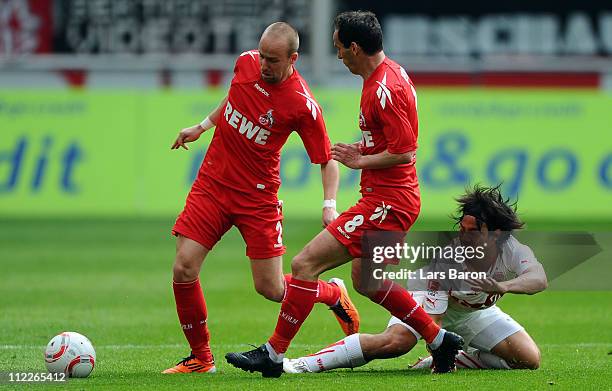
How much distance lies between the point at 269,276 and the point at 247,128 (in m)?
0.95

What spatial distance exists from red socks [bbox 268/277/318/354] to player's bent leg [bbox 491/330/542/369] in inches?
50.1

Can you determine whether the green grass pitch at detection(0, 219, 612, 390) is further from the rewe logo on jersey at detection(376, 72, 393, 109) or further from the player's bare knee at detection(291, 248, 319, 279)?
the rewe logo on jersey at detection(376, 72, 393, 109)

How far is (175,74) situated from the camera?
2623 centimetres

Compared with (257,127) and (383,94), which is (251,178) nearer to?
(257,127)

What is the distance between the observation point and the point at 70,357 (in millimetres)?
7145

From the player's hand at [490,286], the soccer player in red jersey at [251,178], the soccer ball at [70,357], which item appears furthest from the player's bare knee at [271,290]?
the player's hand at [490,286]

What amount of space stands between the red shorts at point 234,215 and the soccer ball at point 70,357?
94 cm

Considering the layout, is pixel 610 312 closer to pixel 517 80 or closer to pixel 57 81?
pixel 517 80

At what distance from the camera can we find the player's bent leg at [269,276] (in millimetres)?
7836

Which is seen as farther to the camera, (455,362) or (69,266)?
(69,266)

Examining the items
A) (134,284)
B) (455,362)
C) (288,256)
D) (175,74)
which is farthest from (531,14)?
(455,362)

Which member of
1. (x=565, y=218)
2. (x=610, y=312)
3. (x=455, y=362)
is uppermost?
(x=455, y=362)

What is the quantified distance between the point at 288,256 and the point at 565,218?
5.78 m

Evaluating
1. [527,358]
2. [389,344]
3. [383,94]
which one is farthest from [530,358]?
[383,94]
